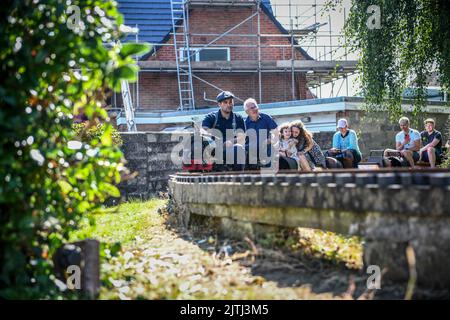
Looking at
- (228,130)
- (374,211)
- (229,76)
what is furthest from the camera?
(229,76)

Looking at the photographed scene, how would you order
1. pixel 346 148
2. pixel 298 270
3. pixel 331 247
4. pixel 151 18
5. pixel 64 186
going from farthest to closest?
pixel 151 18, pixel 346 148, pixel 331 247, pixel 298 270, pixel 64 186

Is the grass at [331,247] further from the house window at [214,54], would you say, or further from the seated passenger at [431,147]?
the house window at [214,54]

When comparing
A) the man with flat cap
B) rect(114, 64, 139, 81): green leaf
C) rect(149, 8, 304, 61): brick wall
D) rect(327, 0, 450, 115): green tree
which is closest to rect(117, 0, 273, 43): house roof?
rect(149, 8, 304, 61): brick wall

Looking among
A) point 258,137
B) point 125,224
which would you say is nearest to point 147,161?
point 258,137

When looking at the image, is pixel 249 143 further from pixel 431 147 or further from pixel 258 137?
pixel 431 147

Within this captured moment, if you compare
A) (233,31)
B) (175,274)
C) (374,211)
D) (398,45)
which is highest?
(233,31)

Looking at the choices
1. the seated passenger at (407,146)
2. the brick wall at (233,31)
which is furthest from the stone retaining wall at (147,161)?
the brick wall at (233,31)

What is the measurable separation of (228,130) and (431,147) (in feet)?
18.3

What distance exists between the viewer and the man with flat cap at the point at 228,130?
9945 millimetres

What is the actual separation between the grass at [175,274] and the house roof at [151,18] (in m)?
24.3

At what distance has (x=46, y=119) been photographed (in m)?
4.65

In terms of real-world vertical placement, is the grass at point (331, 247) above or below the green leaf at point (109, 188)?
below

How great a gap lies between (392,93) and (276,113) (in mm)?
8806
